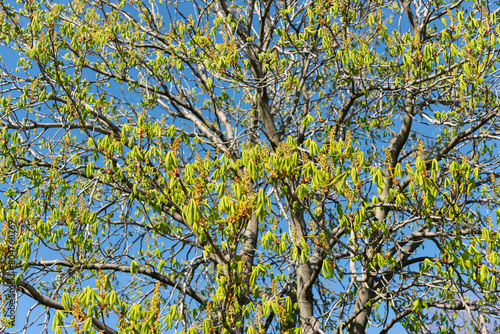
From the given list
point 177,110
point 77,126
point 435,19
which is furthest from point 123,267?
point 435,19

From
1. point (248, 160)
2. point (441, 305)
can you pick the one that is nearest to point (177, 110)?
point (248, 160)

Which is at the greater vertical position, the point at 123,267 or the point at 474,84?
the point at 474,84

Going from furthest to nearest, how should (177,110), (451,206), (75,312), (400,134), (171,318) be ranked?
1. (177,110)
2. (400,134)
3. (451,206)
4. (171,318)
5. (75,312)

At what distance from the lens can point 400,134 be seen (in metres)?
8.33

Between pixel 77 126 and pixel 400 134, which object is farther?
pixel 400 134

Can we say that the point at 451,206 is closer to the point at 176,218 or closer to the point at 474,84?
the point at 474,84

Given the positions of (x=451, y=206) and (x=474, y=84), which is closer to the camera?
(x=451, y=206)

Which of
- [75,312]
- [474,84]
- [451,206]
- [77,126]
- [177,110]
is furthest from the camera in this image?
[177,110]

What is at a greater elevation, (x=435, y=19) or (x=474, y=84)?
(x=435, y=19)

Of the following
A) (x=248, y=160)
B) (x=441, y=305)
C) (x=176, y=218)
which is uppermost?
(x=176, y=218)

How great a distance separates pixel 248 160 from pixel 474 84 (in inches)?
143

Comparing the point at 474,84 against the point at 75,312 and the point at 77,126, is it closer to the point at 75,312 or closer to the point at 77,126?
the point at 75,312

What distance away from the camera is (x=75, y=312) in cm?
397

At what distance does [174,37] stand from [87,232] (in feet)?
12.0
